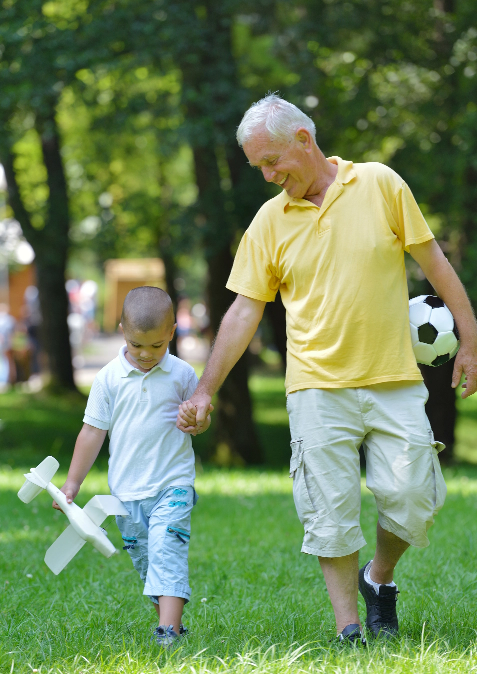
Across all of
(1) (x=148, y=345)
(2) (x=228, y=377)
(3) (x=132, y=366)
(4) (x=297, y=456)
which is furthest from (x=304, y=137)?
(2) (x=228, y=377)

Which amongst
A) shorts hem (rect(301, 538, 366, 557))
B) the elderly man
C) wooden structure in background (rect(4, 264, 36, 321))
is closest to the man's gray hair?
the elderly man

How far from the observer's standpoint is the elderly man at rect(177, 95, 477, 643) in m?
3.66

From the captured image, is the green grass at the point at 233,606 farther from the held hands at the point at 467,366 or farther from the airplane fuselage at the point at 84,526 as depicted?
the held hands at the point at 467,366

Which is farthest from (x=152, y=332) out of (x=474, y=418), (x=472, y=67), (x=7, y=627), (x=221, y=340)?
(x=474, y=418)

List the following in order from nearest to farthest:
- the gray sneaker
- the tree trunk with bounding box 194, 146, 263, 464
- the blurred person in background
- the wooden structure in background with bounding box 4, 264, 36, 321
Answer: the gray sneaker, the tree trunk with bounding box 194, 146, 263, 464, the blurred person in background, the wooden structure in background with bounding box 4, 264, 36, 321

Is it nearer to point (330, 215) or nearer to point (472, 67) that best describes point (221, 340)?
point (330, 215)

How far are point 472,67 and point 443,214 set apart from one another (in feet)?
6.49

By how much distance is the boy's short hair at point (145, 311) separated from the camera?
145 inches

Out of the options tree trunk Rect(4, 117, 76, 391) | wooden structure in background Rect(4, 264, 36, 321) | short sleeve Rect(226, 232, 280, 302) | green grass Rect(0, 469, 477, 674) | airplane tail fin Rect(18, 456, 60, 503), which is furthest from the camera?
wooden structure in background Rect(4, 264, 36, 321)

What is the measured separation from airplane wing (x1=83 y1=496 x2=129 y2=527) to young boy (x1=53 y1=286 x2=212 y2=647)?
0.30 feet

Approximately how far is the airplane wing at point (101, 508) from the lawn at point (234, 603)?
1.62 ft

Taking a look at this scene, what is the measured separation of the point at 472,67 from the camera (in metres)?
11.8

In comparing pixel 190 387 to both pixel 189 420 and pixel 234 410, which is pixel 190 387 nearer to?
pixel 189 420

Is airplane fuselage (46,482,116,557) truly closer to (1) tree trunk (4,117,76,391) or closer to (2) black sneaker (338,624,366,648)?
(2) black sneaker (338,624,366,648)
